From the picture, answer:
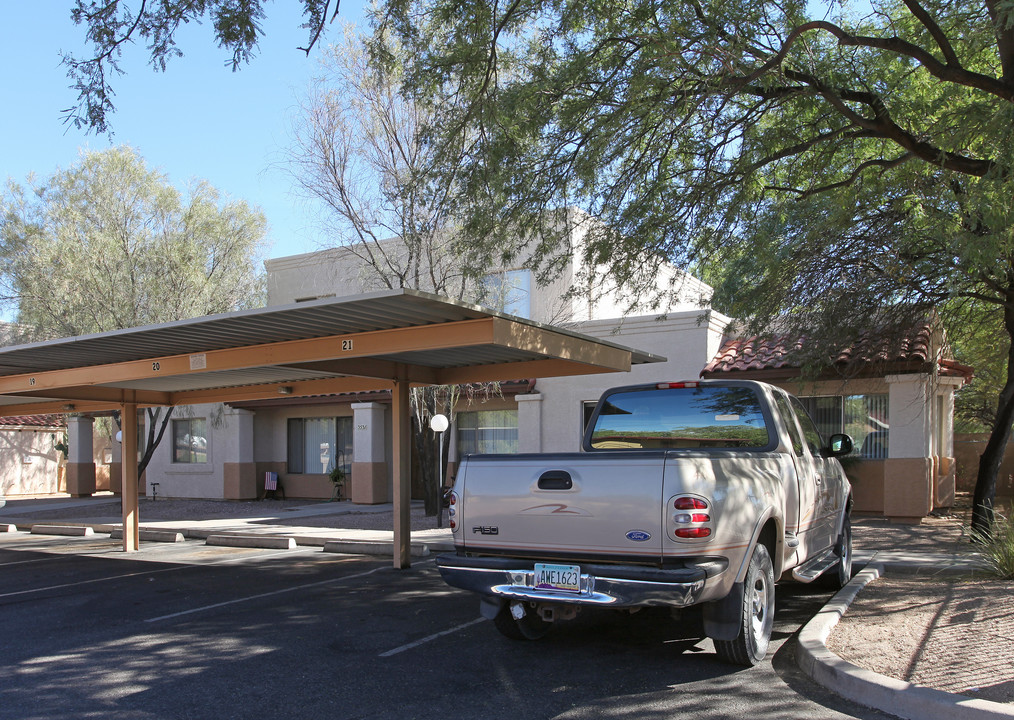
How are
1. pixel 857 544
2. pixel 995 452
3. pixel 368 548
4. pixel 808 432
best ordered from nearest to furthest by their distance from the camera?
pixel 808 432 < pixel 857 544 < pixel 995 452 < pixel 368 548

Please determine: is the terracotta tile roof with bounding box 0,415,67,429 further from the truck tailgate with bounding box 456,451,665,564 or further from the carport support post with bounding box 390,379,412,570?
the truck tailgate with bounding box 456,451,665,564

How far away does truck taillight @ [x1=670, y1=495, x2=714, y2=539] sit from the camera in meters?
5.63

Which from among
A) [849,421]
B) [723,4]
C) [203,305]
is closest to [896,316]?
[849,421]

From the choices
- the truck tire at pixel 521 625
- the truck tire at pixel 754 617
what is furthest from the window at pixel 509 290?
the truck tire at pixel 754 617

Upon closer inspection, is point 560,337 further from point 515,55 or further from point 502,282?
point 502,282

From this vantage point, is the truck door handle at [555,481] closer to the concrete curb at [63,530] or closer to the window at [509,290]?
the window at [509,290]

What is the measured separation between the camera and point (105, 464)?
32562 mm

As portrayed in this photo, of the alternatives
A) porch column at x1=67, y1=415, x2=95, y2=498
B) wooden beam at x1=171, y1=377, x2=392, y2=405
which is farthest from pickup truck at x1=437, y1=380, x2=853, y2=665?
porch column at x1=67, y1=415, x2=95, y2=498

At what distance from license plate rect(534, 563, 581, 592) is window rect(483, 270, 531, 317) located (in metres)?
9.08

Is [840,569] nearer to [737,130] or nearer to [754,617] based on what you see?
[754,617]

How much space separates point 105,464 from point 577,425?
22.5 metres

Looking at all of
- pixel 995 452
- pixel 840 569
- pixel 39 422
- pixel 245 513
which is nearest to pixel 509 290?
pixel 245 513

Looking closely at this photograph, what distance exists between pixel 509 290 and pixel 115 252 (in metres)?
8.28

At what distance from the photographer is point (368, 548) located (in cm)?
1304
